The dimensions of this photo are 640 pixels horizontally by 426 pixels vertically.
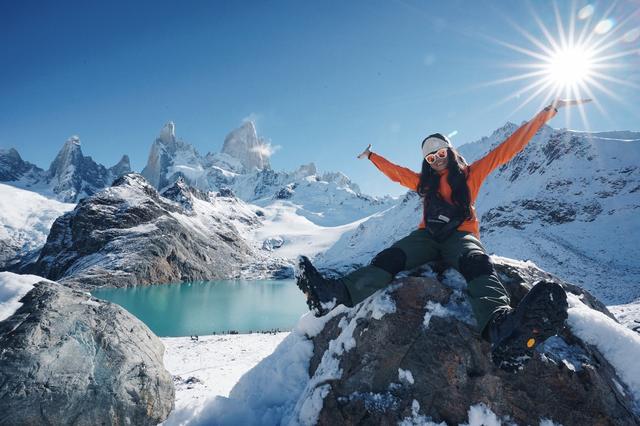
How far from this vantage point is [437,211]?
16.4 feet

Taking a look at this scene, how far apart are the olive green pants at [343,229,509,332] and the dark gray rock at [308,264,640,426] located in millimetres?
318

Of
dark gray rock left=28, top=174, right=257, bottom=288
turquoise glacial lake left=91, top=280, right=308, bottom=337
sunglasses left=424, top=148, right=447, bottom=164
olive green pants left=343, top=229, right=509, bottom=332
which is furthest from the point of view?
dark gray rock left=28, top=174, right=257, bottom=288

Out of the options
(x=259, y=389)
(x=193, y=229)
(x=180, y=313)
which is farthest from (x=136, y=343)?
(x=193, y=229)

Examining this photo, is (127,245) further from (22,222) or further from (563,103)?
(22,222)

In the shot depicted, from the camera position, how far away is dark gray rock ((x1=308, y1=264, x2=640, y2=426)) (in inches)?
140

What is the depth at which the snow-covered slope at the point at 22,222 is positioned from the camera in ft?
373

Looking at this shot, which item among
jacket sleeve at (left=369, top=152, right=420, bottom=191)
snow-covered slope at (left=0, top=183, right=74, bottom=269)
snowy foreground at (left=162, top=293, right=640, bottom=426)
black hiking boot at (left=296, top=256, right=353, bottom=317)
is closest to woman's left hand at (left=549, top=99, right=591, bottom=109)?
jacket sleeve at (left=369, top=152, right=420, bottom=191)

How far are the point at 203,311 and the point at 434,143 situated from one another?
1794 inches

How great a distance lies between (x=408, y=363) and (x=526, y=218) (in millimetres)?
64067

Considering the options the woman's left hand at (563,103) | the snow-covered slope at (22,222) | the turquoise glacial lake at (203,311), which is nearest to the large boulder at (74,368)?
the woman's left hand at (563,103)

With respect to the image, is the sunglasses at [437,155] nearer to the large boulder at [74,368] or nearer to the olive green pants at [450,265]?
the olive green pants at [450,265]

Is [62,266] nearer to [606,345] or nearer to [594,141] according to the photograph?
[606,345]

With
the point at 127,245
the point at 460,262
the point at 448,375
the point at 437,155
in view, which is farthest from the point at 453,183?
the point at 127,245

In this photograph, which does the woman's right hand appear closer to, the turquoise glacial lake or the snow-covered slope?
the turquoise glacial lake
